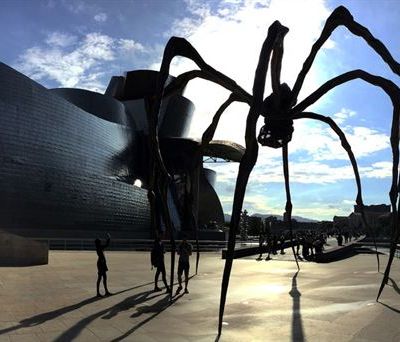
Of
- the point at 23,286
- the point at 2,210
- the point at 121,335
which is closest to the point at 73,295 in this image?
the point at 23,286

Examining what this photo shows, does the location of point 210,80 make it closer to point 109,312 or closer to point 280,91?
point 280,91

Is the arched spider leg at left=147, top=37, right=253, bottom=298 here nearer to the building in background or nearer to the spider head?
the spider head

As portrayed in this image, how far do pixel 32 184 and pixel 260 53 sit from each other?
47.1m

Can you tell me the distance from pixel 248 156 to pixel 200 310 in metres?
4.49

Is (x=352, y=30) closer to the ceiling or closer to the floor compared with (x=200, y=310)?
closer to the ceiling

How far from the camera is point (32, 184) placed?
1991 inches

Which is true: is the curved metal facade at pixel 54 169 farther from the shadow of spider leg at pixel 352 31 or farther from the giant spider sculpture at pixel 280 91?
the shadow of spider leg at pixel 352 31

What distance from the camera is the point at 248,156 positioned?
6184 millimetres

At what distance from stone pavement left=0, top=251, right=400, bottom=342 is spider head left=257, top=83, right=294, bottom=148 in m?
3.05

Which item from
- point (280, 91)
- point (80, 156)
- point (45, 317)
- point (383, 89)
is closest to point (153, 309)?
point (45, 317)

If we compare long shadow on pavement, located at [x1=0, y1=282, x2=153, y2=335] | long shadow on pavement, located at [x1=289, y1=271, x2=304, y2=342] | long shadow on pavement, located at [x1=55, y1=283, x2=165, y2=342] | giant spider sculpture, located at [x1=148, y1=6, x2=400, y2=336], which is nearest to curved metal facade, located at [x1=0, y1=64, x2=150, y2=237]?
long shadow on pavement, located at [x1=55, y1=283, x2=165, y2=342]

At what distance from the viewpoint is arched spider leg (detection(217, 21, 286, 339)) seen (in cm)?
596

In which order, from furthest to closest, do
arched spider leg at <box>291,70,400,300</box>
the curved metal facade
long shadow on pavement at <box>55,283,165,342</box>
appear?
the curved metal facade < arched spider leg at <box>291,70,400,300</box> < long shadow on pavement at <box>55,283,165,342</box>

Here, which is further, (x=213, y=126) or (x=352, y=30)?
(x=213, y=126)
